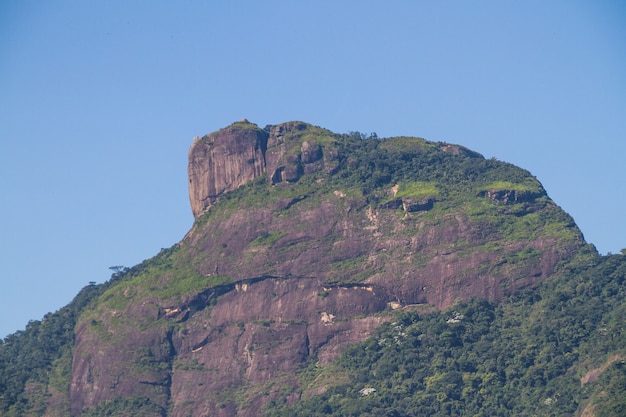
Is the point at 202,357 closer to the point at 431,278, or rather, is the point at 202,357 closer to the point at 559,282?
the point at 431,278

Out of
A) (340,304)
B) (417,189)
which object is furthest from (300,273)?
(417,189)

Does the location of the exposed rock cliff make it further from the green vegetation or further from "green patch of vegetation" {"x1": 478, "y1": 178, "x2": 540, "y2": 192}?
the green vegetation

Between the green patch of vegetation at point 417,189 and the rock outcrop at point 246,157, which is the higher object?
the rock outcrop at point 246,157

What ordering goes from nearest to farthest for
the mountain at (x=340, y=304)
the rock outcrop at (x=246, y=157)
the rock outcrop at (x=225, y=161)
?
1. the mountain at (x=340, y=304)
2. the rock outcrop at (x=246, y=157)
3. the rock outcrop at (x=225, y=161)

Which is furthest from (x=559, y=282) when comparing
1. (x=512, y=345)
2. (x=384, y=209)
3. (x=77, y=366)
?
(x=77, y=366)

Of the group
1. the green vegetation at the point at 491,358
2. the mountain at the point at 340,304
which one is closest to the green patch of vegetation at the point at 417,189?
the mountain at the point at 340,304

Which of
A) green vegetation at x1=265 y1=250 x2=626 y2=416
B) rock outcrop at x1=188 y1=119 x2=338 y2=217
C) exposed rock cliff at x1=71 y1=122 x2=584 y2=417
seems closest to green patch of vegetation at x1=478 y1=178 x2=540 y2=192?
exposed rock cliff at x1=71 y1=122 x2=584 y2=417

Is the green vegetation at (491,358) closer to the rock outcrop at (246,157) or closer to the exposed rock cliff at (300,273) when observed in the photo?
the exposed rock cliff at (300,273)
